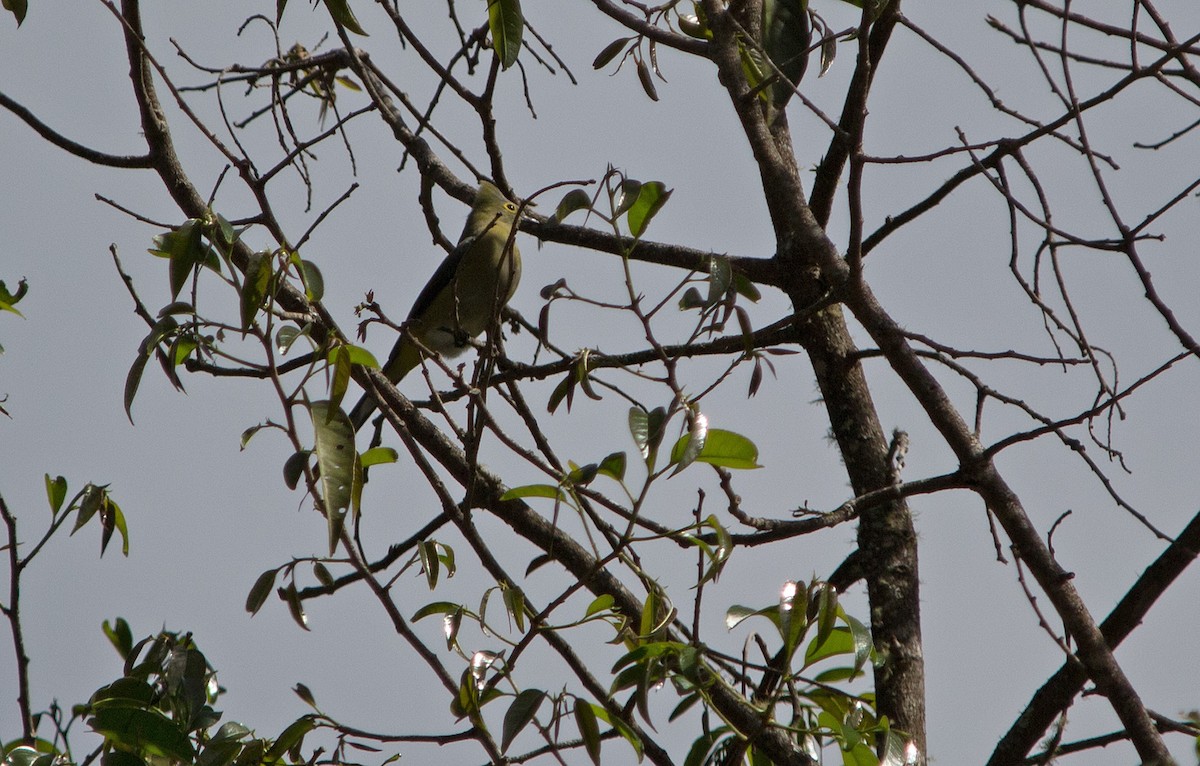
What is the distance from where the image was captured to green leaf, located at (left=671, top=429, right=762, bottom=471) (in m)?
1.79

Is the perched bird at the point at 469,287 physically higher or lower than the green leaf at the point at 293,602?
higher

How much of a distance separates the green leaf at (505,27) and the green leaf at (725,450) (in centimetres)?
70

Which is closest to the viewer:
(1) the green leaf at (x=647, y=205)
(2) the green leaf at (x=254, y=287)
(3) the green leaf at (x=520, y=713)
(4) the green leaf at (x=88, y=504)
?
(2) the green leaf at (x=254, y=287)

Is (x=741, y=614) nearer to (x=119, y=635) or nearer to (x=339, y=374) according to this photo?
(x=339, y=374)

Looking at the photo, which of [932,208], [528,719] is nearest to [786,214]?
[932,208]

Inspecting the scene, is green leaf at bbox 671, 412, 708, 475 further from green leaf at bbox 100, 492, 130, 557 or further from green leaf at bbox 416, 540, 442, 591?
green leaf at bbox 100, 492, 130, 557

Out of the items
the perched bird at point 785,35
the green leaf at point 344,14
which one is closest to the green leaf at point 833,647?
the green leaf at point 344,14

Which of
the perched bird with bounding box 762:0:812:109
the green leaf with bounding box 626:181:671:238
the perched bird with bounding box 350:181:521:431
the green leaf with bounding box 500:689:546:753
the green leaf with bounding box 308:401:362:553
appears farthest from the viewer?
the perched bird with bounding box 350:181:521:431

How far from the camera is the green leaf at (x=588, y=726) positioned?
1.87m

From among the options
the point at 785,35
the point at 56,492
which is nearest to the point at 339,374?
the point at 56,492

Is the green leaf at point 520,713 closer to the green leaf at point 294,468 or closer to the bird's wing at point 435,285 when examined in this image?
the green leaf at point 294,468

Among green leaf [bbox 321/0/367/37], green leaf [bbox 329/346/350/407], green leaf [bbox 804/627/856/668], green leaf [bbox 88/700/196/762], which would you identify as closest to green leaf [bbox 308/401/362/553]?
green leaf [bbox 329/346/350/407]

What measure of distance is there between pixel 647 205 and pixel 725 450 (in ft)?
1.55

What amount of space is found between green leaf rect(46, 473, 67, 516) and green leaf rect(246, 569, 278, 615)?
0.85m
